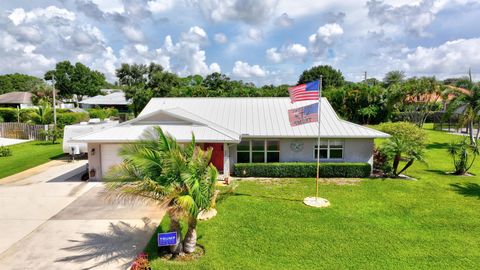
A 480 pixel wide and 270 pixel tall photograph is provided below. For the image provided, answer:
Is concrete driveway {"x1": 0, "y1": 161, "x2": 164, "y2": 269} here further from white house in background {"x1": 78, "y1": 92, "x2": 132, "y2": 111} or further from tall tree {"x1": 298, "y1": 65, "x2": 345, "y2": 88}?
tall tree {"x1": 298, "y1": 65, "x2": 345, "y2": 88}

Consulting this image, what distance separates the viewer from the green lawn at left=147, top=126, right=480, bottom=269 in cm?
916

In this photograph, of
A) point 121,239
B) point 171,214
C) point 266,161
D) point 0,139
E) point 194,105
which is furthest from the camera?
point 0,139

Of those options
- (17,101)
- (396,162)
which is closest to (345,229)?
(396,162)

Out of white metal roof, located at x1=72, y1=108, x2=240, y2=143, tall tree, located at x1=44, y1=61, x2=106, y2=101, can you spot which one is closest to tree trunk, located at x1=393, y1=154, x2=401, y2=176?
white metal roof, located at x1=72, y1=108, x2=240, y2=143

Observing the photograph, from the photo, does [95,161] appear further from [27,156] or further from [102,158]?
[27,156]

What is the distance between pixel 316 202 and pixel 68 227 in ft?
34.1

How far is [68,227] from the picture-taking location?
11320mm

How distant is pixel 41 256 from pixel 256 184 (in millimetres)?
10425

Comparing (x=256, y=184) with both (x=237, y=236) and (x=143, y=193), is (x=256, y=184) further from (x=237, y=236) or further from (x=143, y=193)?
(x=143, y=193)

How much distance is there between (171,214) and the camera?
324 inches

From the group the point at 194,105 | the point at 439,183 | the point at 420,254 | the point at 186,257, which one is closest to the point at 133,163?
the point at 186,257

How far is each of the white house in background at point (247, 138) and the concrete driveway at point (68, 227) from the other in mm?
2663

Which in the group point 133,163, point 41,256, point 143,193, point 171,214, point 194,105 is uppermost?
point 194,105

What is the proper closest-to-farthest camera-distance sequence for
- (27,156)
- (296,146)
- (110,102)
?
(296,146) → (27,156) → (110,102)
